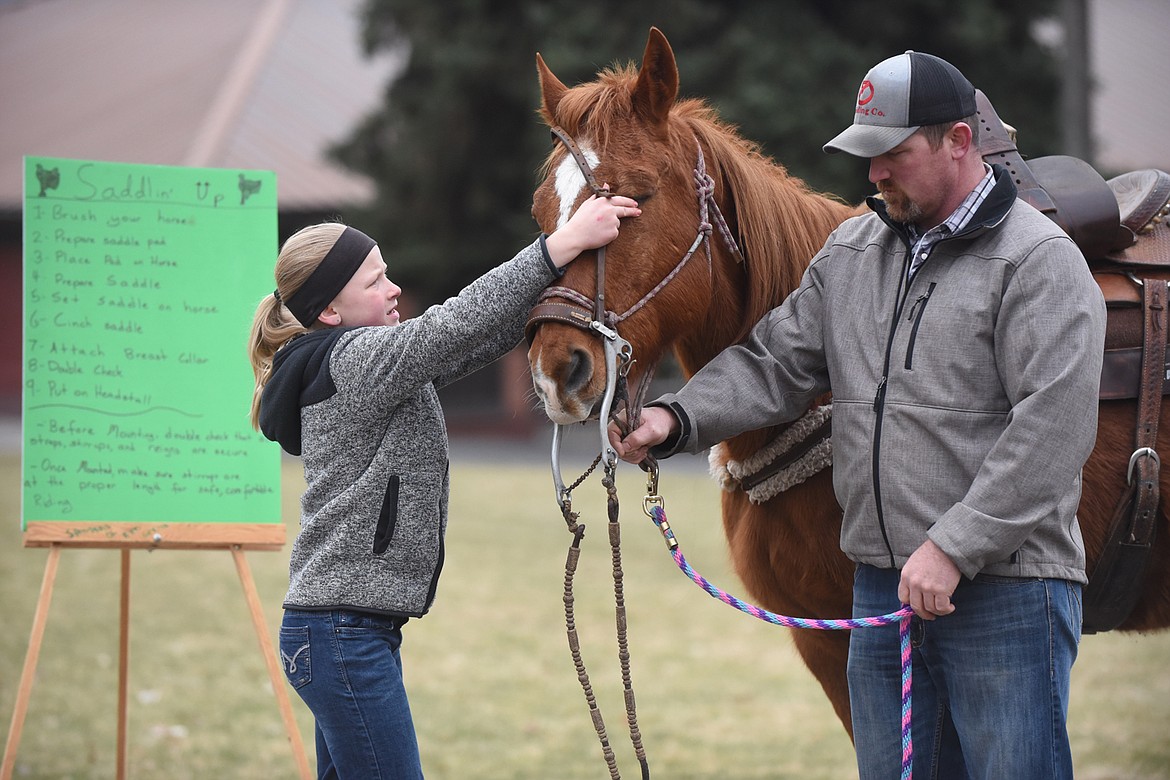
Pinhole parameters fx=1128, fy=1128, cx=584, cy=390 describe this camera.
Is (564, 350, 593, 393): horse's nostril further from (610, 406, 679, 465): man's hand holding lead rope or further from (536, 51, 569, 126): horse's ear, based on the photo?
(536, 51, 569, 126): horse's ear

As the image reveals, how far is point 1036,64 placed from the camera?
563 inches

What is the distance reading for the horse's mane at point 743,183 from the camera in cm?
247

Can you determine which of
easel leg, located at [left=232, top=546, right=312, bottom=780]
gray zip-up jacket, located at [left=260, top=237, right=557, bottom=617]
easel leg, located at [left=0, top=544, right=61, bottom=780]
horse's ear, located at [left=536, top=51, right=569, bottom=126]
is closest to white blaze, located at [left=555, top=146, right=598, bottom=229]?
gray zip-up jacket, located at [left=260, top=237, right=557, bottom=617]

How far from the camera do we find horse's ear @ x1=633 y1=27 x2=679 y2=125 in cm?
240

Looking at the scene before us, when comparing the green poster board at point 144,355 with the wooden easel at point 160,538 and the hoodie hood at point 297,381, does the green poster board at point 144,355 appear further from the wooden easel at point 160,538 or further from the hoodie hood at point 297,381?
the hoodie hood at point 297,381

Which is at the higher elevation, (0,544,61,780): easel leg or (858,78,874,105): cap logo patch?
(858,78,874,105): cap logo patch

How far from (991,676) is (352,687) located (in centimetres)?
133

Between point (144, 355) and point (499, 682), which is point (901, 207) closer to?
point (144, 355)

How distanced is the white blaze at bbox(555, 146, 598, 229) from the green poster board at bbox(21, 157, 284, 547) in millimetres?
1701

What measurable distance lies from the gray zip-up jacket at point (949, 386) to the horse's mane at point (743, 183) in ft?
0.58

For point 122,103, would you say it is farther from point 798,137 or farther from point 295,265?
point 295,265

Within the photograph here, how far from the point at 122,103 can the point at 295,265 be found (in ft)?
76.5

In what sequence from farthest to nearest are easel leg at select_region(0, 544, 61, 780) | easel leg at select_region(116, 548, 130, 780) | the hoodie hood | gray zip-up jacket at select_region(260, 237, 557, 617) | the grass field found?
1. the grass field
2. easel leg at select_region(116, 548, 130, 780)
3. easel leg at select_region(0, 544, 61, 780)
4. the hoodie hood
5. gray zip-up jacket at select_region(260, 237, 557, 617)

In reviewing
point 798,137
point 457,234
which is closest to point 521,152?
point 457,234
